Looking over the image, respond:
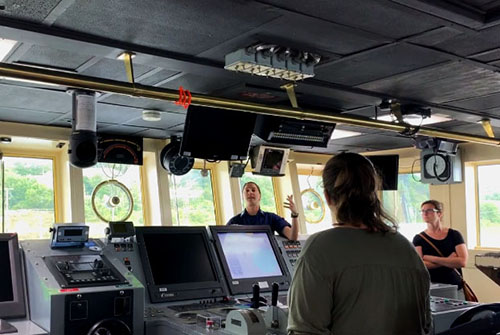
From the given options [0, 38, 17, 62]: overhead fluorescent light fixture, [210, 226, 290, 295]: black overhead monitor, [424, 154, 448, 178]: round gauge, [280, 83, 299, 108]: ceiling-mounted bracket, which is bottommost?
[210, 226, 290, 295]: black overhead monitor

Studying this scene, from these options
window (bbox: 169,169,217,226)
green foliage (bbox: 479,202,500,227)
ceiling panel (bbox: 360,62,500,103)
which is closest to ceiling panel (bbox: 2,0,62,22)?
ceiling panel (bbox: 360,62,500,103)

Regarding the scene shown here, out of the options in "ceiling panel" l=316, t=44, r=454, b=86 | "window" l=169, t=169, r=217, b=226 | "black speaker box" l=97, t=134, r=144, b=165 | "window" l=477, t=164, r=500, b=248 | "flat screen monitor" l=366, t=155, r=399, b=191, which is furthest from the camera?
"window" l=169, t=169, r=217, b=226

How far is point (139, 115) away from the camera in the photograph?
19.6 ft

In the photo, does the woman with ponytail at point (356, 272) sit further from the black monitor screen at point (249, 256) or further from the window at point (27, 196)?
the window at point (27, 196)

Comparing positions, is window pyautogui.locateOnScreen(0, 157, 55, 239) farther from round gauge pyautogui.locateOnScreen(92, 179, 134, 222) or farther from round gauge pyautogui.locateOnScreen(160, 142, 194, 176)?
round gauge pyautogui.locateOnScreen(160, 142, 194, 176)

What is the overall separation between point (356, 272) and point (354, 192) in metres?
0.27

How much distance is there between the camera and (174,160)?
698 centimetres

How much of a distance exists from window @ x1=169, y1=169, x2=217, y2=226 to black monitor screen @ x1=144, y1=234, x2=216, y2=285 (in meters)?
4.60

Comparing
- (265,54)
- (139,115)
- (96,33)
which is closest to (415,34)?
(265,54)

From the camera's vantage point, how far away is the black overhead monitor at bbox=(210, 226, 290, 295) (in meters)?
3.51

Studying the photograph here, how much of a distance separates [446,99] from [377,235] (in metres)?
3.37

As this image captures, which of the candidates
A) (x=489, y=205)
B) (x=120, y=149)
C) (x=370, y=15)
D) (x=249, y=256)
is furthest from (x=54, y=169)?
(x=489, y=205)

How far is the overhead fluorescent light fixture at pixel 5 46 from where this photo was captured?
136 inches

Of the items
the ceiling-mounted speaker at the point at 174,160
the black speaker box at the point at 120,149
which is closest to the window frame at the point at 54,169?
the black speaker box at the point at 120,149
